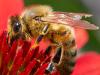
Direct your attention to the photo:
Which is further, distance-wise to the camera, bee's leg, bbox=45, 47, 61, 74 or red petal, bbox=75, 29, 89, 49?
red petal, bbox=75, 29, 89, 49

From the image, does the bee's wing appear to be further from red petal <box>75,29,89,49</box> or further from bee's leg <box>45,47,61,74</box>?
red petal <box>75,29,89,49</box>

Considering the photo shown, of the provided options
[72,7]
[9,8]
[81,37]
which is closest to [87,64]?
[81,37]

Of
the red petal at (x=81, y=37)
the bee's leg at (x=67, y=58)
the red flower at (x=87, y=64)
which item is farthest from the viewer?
the red petal at (x=81, y=37)

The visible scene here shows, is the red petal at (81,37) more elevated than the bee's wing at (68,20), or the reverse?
the bee's wing at (68,20)

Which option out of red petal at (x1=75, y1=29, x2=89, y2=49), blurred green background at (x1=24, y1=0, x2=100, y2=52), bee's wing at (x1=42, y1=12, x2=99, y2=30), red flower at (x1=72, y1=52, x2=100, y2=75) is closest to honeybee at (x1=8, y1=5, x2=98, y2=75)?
bee's wing at (x1=42, y1=12, x2=99, y2=30)

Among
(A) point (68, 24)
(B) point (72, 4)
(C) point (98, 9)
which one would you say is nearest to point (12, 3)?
(B) point (72, 4)

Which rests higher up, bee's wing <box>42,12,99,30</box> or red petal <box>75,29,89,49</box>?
bee's wing <box>42,12,99,30</box>

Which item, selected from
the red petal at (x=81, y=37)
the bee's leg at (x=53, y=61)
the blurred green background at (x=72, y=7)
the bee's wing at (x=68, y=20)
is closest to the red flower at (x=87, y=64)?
the red petal at (x=81, y=37)

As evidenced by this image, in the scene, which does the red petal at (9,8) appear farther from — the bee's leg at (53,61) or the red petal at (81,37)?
the bee's leg at (53,61)

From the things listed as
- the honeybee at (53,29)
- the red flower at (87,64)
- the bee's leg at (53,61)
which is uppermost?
the honeybee at (53,29)

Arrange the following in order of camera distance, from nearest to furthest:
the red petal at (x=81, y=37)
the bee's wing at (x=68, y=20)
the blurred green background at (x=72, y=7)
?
the bee's wing at (x=68, y=20), the red petal at (x=81, y=37), the blurred green background at (x=72, y=7)
